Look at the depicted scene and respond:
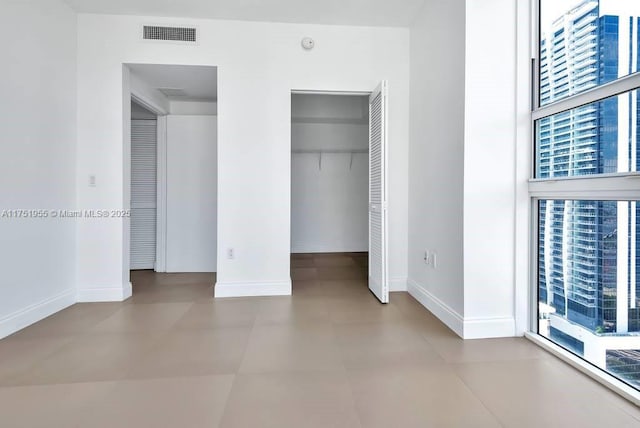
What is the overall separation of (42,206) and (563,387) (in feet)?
13.0

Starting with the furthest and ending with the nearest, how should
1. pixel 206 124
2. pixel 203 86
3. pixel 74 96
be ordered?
pixel 206 124 → pixel 203 86 → pixel 74 96

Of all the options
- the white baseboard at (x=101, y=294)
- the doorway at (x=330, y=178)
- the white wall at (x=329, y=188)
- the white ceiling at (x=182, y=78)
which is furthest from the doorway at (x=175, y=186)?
the white wall at (x=329, y=188)

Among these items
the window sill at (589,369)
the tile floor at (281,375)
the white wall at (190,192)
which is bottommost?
the tile floor at (281,375)

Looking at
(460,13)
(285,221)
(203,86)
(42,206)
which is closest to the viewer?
(460,13)

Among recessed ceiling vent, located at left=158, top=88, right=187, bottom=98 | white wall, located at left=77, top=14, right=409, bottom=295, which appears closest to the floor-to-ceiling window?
white wall, located at left=77, top=14, right=409, bottom=295

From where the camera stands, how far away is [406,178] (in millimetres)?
3562

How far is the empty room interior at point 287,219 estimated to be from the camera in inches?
66.3

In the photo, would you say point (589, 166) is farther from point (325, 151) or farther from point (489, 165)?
point (325, 151)

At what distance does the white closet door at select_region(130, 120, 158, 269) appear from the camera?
14.7 feet

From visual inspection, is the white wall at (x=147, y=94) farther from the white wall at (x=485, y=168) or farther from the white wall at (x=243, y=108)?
the white wall at (x=485, y=168)

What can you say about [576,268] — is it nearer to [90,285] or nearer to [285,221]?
[285,221]

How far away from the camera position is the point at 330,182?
5.96m

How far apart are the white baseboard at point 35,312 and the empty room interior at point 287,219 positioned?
17mm

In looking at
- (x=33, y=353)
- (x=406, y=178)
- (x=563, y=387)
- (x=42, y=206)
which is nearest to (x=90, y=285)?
(x=42, y=206)
